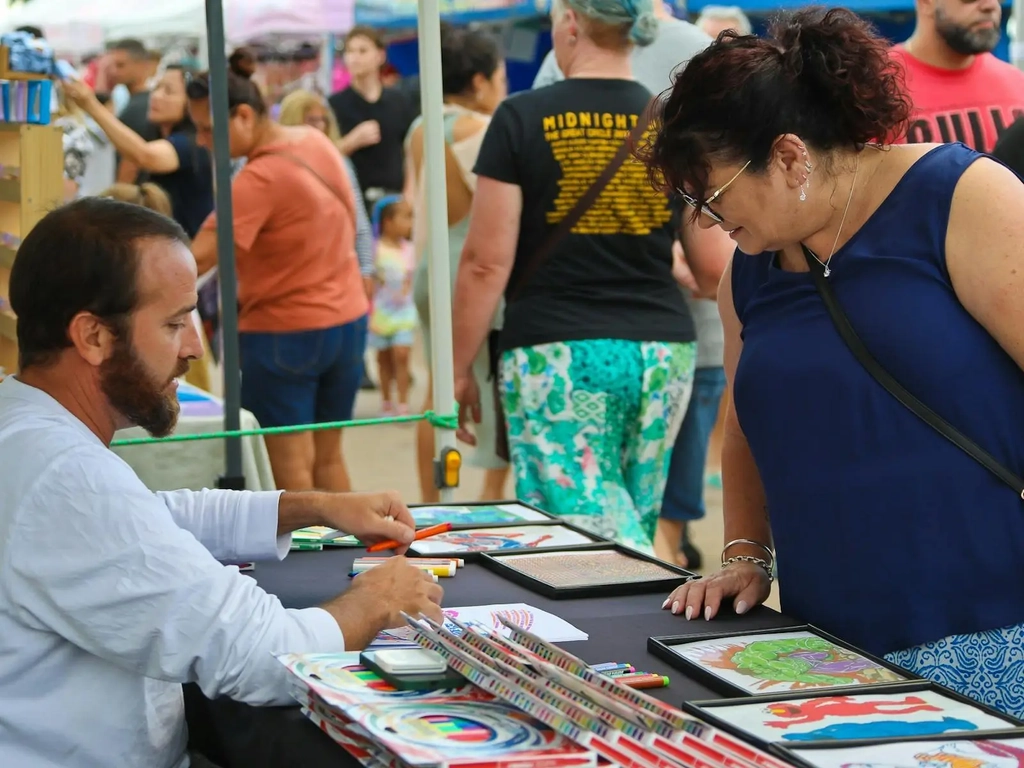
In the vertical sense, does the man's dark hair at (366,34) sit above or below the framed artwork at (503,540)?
above

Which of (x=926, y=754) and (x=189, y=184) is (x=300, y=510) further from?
(x=189, y=184)

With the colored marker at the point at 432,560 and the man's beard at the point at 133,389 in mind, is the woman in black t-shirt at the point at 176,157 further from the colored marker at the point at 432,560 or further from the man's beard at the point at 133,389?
the man's beard at the point at 133,389

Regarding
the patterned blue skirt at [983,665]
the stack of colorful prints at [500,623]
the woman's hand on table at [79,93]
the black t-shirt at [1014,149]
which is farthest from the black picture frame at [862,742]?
the woman's hand on table at [79,93]

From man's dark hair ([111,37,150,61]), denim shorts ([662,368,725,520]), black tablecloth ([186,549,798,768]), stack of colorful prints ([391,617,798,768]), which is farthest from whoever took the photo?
man's dark hair ([111,37,150,61])

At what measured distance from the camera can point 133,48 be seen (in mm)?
6926

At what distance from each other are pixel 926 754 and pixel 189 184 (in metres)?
4.59

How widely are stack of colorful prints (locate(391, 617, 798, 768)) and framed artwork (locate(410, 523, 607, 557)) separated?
85 centimetres

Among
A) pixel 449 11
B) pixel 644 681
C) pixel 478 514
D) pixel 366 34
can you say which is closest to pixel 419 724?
pixel 644 681

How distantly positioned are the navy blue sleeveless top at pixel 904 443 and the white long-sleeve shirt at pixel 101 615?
0.65m

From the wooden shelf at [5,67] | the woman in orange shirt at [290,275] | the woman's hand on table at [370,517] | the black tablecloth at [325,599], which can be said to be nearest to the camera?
the black tablecloth at [325,599]

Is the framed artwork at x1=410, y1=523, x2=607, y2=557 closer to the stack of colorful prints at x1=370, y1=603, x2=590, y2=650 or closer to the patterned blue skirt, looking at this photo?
the stack of colorful prints at x1=370, y1=603, x2=590, y2=650

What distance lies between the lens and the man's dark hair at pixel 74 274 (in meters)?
1.70

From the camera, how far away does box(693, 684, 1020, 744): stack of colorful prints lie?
137 centimetres

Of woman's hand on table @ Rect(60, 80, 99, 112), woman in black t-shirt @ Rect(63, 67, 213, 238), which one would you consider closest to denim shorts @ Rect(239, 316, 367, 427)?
woman in black t-shirt @ Rect(63, 67, 213, 238)
